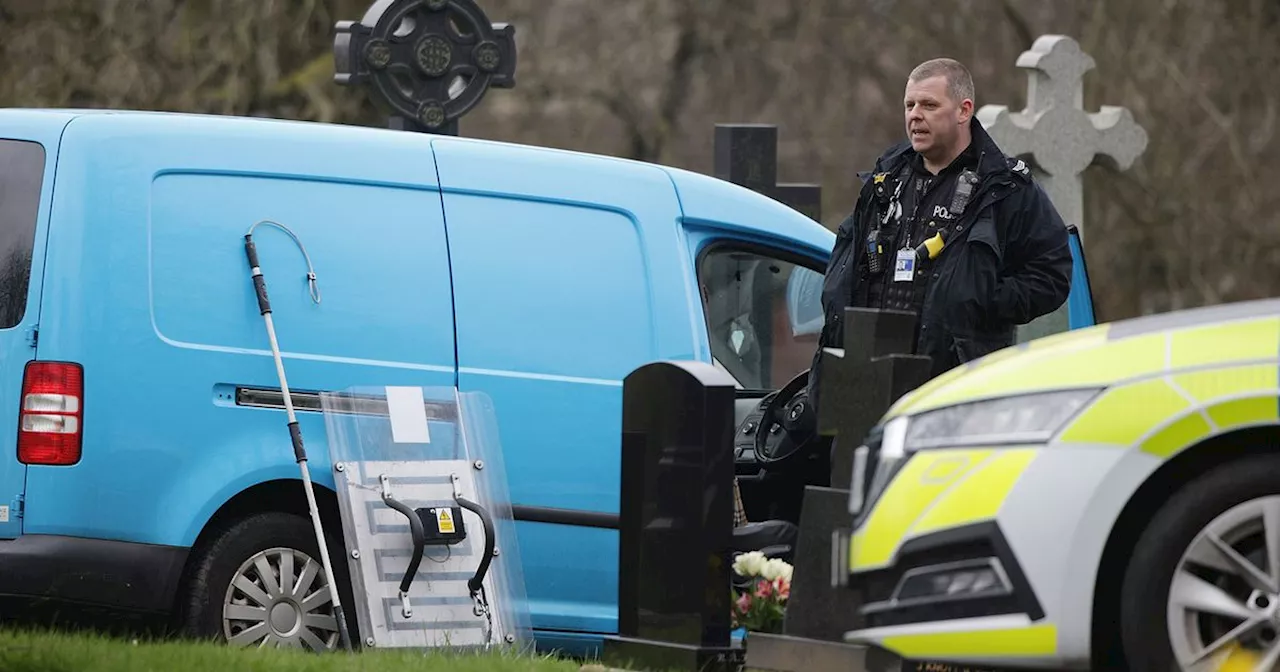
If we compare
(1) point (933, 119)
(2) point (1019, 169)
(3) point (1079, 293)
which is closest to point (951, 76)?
(1) point (933, 119)

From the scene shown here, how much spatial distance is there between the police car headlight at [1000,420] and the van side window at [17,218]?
9.27ft

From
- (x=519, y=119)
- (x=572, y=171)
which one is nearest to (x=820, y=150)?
(x=519, y=119)

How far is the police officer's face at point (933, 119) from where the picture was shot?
7.41 metres

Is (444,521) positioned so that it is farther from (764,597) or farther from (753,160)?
(753,160)

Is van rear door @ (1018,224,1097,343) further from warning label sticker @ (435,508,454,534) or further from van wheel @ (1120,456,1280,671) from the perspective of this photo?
van wheel @ (1120,456,1280,671)

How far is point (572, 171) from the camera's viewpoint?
8125 mm

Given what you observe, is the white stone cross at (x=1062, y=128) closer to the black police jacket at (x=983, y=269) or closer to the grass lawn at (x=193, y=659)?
the black police jacket at (x=983, y=269)

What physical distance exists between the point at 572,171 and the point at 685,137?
1343 centimetres

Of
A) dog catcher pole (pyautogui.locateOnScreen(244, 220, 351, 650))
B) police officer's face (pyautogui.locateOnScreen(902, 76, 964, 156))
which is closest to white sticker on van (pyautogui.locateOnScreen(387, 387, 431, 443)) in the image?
dog catcher pole (pyautogui.locateOnScreen(244, 220, 351, 650))

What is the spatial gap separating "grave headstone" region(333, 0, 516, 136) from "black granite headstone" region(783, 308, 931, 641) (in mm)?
5989

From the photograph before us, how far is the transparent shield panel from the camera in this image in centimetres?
760

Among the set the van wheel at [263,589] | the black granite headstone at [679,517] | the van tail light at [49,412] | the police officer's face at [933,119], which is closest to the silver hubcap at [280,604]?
the van wheel at [263,589]

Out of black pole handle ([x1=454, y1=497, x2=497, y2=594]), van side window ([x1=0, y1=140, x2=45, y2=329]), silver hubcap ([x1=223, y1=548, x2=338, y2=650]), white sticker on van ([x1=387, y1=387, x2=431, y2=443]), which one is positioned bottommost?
silver hubcap ([x1=223, y1=548, x2=338, y2=650])

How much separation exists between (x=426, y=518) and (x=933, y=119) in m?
2.01
